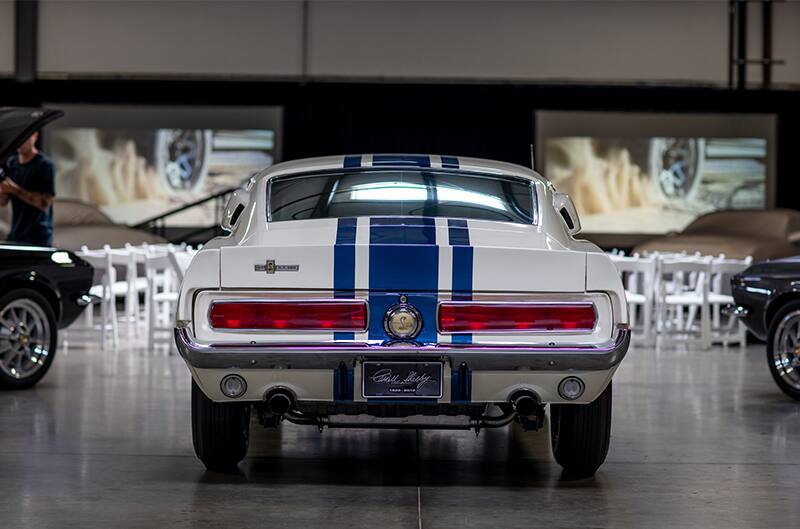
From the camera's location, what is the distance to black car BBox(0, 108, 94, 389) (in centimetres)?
820

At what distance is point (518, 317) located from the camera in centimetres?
511

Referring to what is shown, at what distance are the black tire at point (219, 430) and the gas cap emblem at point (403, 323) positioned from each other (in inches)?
30.3

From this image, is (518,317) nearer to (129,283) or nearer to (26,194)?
(26,194)

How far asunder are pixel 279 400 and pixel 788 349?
4437 mm

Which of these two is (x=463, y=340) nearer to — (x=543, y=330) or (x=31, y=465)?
(x=543, y=330)

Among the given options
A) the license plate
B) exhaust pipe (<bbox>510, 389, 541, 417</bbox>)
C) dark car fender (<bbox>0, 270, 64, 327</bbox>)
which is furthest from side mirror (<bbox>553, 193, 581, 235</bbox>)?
dark car fender (<bbox>0, 270, 64, 327</bbox>)

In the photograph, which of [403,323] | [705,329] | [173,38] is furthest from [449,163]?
[173,38]

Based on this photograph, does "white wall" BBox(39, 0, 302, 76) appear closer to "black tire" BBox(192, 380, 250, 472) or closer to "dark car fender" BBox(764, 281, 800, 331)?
"dark car fender" BBox(764, 281, 800, 331)

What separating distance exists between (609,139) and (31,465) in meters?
15.2

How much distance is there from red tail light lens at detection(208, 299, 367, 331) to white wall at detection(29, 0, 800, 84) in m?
14.7

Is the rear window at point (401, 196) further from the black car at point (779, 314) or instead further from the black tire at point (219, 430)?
→ the black car at point (779, 314)

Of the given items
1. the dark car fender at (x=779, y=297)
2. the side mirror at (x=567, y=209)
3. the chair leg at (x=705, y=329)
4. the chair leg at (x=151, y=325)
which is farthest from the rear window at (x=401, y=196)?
the chair leg at (x=705, y=329)

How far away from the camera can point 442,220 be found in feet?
18.2

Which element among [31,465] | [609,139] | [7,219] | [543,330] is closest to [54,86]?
[7,219]
